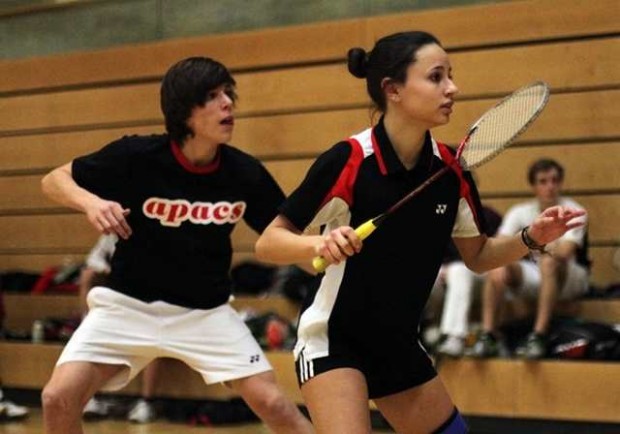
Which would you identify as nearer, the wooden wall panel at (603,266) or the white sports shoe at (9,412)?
the wooden wall panel at (603,266)

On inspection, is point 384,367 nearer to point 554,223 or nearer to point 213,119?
point 554,223

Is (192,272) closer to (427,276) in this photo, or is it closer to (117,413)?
(427,276)

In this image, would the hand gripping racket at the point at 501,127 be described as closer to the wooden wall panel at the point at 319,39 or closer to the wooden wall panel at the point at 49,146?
the wooden wall panel at the point at 319,39

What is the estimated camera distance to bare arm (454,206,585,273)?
3205 mm

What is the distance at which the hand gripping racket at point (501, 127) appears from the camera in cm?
325

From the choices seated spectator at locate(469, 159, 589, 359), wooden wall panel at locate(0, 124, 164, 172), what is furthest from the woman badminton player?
wooden wall panel at locate(0, 124, 164, 172)

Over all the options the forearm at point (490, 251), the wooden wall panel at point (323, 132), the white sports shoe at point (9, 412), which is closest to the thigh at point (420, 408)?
the forearm at point (490, 251)

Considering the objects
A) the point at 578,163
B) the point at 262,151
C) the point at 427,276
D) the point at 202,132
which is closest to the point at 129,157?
the point at 202,132

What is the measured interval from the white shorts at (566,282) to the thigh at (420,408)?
4.30m

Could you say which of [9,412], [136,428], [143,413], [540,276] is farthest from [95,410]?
[540,276]

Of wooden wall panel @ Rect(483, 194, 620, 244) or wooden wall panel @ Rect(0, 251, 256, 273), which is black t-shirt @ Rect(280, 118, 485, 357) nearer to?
wooden wall panel @ Rect(483, 194, 620, 244)

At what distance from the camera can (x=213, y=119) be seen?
4.20 meters

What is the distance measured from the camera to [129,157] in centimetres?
423

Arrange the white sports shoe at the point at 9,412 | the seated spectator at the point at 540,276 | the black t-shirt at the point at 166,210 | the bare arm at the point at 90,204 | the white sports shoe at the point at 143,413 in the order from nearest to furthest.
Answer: the bare arm at the point at 90,204 < the black t-shirt at the point at 166,210 < the seated spectator at the point at 540,276 < the white sports shoe at the point at 143,413 < the white sports shoe at the point at 9,412
